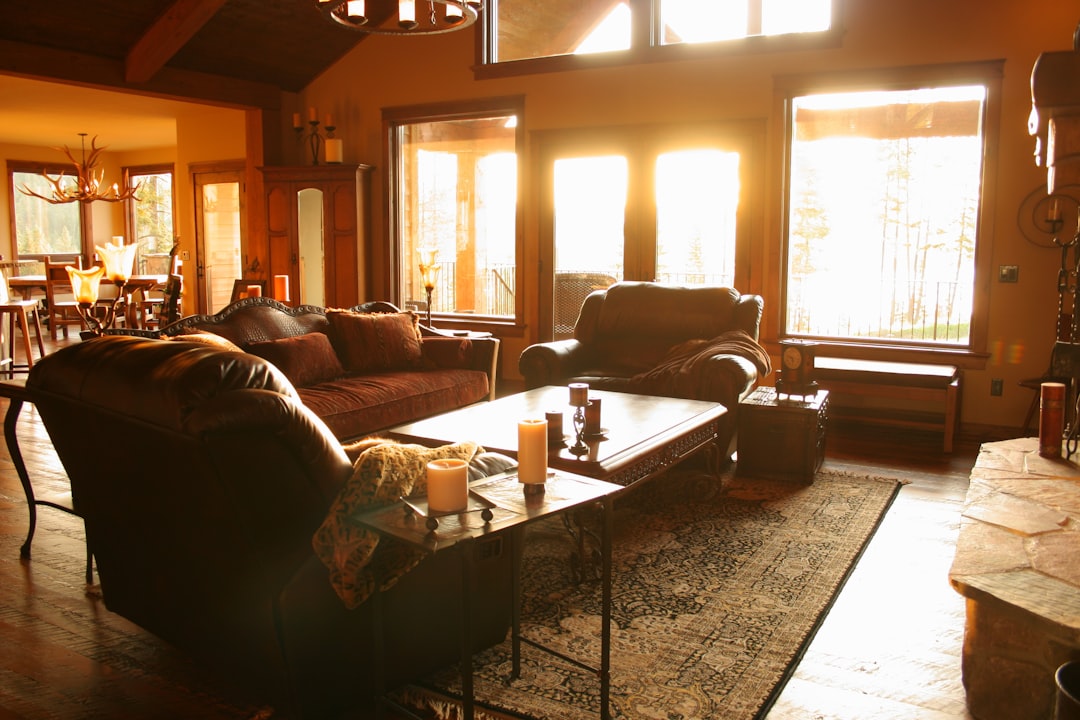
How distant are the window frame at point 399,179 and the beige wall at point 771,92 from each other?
0.08 m

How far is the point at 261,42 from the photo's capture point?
7.40 meters

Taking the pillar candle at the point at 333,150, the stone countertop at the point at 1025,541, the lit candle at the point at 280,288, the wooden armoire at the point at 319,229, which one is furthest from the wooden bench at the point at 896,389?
the pillar candle at the point at 333,150

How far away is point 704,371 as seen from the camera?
4.53m

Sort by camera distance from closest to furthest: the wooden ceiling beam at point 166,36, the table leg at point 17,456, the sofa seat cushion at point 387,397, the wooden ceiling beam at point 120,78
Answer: the table leg at point 17,456 < the sofa seat cushion at point 387,397 < the wooden ceiling beam at point 166,36 < the wooden ceiling beam at point 120,78

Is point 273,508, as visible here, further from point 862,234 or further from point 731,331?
point 862,234

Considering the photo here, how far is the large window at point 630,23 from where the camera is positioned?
6.04 m

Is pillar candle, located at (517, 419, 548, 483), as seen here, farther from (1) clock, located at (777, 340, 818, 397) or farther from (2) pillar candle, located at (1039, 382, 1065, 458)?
(1) clock, located at (777, 340, 818, 397)

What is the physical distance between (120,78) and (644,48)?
14.0 feet

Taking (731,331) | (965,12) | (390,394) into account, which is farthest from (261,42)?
(965,12)

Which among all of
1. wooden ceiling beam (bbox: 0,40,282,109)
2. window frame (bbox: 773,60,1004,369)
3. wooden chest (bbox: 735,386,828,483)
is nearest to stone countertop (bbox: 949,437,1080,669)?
wooden chest (bbox: 735,386,828,483)

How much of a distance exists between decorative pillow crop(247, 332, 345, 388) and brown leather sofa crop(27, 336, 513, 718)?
78.2 inches

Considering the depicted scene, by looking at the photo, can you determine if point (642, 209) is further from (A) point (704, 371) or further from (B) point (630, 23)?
(A) point (704, 371)

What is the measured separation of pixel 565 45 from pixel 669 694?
573 cm

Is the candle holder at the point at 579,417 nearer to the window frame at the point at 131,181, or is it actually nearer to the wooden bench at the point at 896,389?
the wooden bench at the point at 896,389
